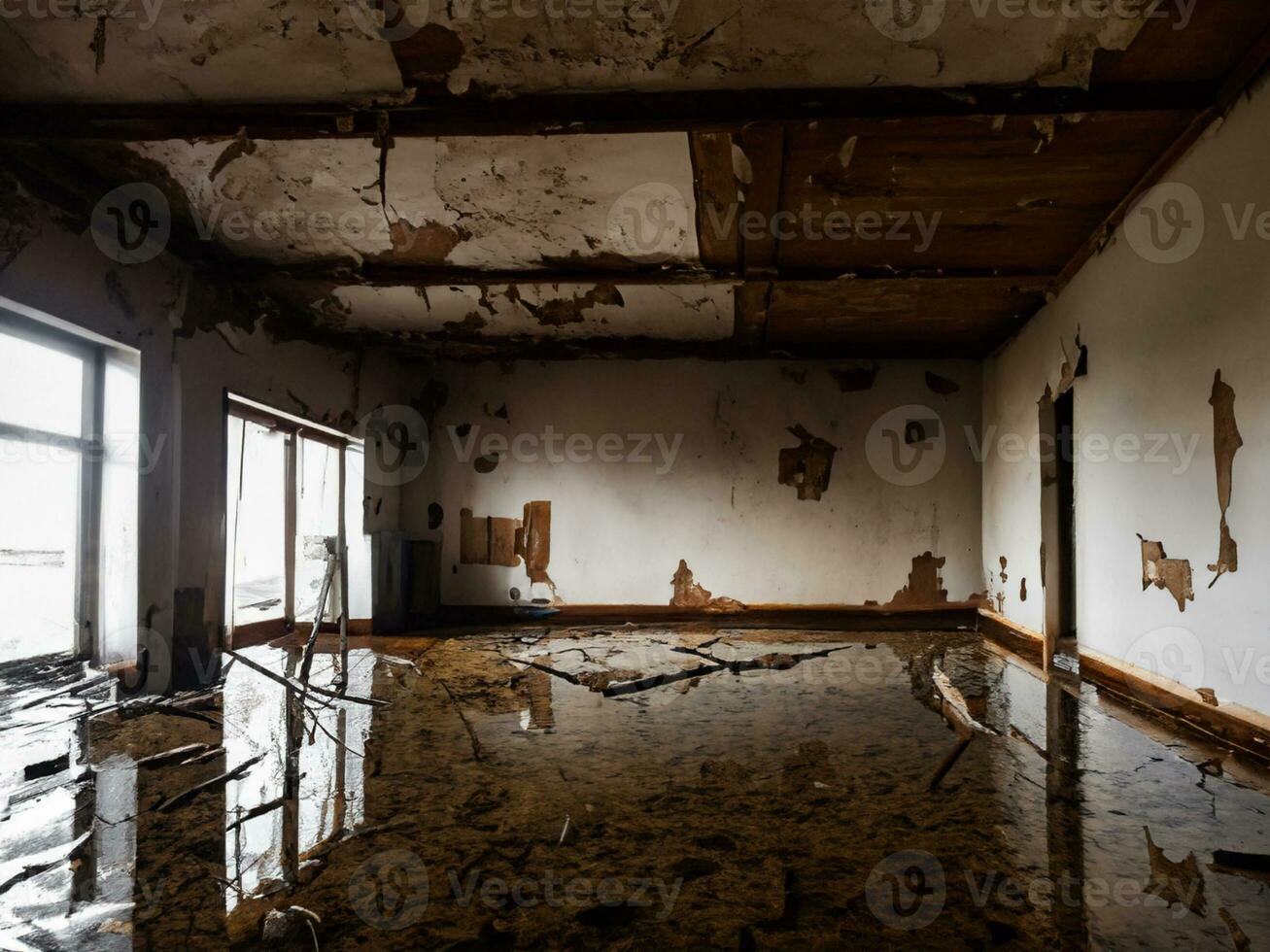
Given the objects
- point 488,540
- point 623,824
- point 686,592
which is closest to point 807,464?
point 686,592

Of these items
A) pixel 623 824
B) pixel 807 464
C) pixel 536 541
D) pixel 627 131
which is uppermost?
pixel 627 131

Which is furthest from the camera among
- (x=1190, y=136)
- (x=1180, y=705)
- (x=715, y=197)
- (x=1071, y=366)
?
(x=1071, y=366)

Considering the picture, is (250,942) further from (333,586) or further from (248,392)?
(333,586)

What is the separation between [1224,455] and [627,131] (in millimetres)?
2727

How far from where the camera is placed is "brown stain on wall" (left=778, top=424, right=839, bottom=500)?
690cm

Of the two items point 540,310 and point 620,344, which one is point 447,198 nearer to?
point 540,310

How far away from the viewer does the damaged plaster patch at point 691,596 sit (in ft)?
22.5

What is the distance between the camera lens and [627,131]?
3.02m

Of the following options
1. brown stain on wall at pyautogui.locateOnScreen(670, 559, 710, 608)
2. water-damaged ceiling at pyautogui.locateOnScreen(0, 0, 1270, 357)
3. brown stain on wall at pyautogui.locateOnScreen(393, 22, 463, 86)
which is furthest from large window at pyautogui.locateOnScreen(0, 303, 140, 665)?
brown stain on wall at pyautogui.locateOnScreen(670, 559, 710, 608)

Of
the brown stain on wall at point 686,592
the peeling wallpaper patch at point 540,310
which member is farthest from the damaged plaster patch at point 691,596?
the peeling wallpaper patch at point 540,310

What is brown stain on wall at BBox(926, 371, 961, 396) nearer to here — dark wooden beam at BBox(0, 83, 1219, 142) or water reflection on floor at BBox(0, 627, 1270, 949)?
water reflection on floor at BBox(0, 627, 1270, 949)

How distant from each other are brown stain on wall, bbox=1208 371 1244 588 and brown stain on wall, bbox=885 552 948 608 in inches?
145

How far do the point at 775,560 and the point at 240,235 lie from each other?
489cm

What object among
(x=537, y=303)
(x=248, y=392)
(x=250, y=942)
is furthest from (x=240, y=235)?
(x=250, y=942)
